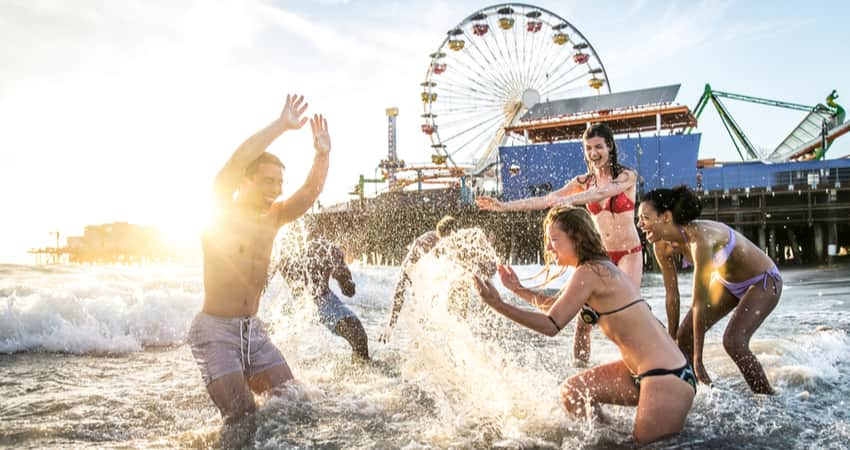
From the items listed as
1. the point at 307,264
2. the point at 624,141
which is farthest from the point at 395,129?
the point at 307,264

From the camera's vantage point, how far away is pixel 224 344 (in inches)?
137

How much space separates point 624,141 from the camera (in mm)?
31359

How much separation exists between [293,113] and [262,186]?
20.1 inches

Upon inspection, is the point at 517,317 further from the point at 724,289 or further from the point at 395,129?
the point at 395,129

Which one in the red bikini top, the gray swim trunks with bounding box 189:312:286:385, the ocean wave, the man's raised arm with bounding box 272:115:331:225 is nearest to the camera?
the gray swim trunks with bounding box 189:312:286:385

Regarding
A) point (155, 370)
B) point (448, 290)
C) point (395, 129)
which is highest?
point (395, 129)

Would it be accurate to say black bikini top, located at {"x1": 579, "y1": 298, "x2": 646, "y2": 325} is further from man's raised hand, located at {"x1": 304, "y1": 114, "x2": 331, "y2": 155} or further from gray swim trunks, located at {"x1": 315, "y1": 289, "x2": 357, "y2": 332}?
gray swim trunks, located at {"x1": 315, "y1": 289, "x2": 357, "y2": 332}

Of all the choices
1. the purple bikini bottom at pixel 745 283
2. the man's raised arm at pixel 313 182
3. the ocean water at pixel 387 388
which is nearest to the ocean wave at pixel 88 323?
the ocean water at pixel 387 388

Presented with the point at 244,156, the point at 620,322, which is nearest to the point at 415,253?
the point at 244,156

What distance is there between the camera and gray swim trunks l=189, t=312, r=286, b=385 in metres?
3.45

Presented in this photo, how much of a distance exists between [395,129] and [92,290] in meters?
49.0

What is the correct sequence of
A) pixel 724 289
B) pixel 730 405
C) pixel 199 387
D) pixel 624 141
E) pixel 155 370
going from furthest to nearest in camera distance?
1. pixel 624 141
2. pixel 155 370
3. pixel 199 387
4. pixel 724 289
5. pixel 730 405

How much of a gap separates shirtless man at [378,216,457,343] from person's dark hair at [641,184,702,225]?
7.09 ft

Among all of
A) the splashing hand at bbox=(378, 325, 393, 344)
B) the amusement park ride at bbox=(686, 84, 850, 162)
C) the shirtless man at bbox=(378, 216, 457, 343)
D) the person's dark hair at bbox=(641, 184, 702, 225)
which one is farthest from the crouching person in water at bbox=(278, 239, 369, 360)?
the amusement park ride at bbox=(686, 84, 850, 162)
